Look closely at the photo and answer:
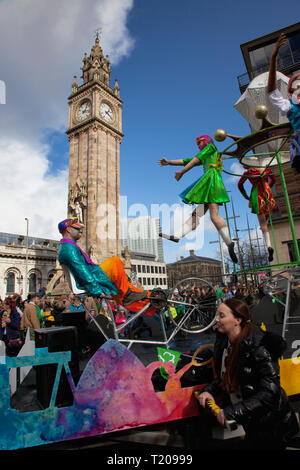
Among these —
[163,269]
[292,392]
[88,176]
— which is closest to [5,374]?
[292,392]

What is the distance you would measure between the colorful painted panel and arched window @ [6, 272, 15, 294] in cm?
4335

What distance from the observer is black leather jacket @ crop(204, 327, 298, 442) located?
5.86 ft

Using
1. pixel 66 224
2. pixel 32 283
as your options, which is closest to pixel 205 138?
pixel 66 224

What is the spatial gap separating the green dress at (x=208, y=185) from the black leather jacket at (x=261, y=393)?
2.01 meters

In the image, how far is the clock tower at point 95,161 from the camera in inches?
1030

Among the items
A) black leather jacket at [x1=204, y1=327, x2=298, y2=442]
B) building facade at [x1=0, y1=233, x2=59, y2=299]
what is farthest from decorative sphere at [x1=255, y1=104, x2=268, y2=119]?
building facade at [x1=0, y1=233, x2=59, y2=299]

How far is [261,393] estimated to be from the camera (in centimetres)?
184

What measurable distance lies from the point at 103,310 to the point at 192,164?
509cm

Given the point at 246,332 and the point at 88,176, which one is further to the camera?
the point at 88,176

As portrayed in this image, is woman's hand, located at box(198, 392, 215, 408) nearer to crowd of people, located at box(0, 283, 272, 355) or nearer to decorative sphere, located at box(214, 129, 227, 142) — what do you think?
crowd of people, located at box(0, 283, 272, 355)

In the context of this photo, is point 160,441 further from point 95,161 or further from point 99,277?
point 95,161
